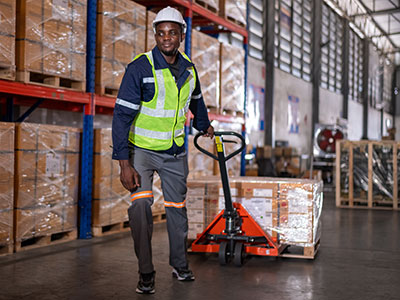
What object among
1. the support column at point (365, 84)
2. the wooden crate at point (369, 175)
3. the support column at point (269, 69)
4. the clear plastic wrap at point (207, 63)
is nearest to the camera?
the clear plastic wrap at point (207, 63)

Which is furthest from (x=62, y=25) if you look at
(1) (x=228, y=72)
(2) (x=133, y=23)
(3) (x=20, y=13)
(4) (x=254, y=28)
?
(4) (x=254, y=28)

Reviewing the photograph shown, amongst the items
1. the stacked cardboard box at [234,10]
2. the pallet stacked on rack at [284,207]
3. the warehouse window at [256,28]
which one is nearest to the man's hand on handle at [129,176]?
the pallet stacked on rack at [284,207]

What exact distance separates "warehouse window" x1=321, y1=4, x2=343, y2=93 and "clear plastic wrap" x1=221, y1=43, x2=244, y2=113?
15.5 m

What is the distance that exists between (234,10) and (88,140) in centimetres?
445

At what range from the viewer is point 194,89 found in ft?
13.4

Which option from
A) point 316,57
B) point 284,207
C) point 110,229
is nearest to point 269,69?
point 316,57

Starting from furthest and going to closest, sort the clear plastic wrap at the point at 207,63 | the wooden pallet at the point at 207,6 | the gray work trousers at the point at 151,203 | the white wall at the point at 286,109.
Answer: the white wall at the point at 286,109
the wooden pallet at the point at 207,6
the clear plastic wrap at the point at 207,63
the gray work trousers at the point at 151,203

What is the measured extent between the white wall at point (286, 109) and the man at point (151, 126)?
14564 millimetres

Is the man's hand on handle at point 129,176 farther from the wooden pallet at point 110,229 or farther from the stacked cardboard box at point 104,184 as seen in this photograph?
the wooden pallet at point 110,229

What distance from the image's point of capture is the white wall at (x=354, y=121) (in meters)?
31.2

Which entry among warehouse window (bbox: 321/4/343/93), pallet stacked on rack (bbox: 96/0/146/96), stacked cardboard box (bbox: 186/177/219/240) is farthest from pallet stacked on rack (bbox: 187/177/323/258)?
warehouse window (bbox: 321/4/343/93)

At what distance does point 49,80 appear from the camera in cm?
553

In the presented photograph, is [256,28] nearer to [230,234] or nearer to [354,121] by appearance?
[230,234]

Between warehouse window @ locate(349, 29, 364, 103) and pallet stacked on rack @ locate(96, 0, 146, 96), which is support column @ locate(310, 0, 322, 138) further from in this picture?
pallet stacked on rack @ locate(96, 0, 146, 96)
